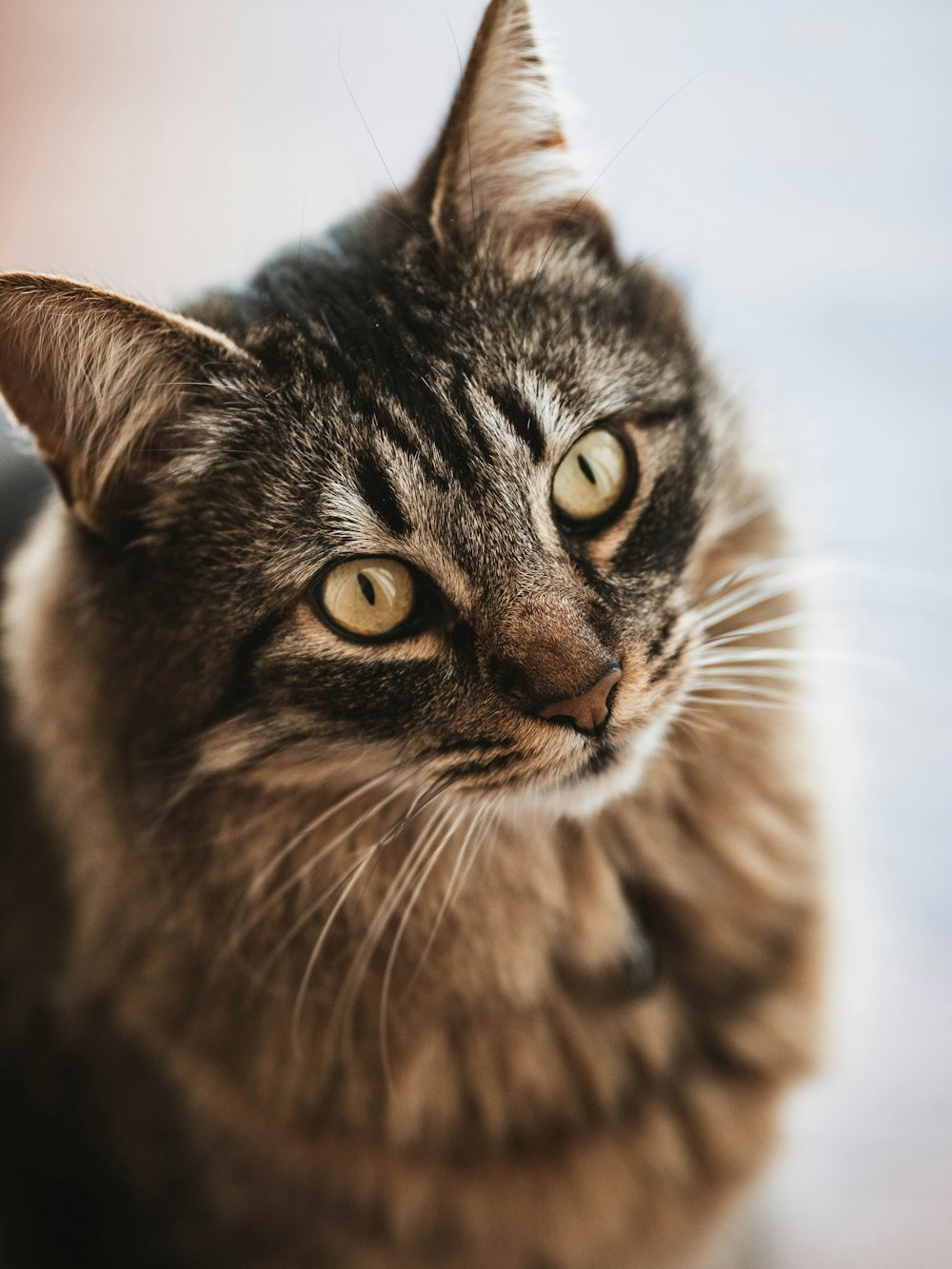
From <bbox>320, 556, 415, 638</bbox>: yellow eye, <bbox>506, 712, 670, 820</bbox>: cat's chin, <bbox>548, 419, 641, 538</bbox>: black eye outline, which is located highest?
<bbox>548, 419, 641, 538</bbox>: black eye outline

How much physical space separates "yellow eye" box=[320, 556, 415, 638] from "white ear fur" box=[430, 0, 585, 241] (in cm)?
26

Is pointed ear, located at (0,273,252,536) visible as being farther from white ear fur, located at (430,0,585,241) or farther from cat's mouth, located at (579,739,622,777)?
cat's mouth, located at (579,739,622,777)

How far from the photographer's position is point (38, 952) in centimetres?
104

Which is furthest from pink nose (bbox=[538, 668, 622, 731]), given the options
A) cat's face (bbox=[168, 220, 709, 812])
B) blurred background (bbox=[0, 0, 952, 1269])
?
blurred background (bbox=[0, 0, 952, 1269])

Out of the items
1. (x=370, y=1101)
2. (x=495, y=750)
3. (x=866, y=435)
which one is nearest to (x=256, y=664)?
(x=495, y=750)

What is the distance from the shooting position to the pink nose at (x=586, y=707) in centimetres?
71

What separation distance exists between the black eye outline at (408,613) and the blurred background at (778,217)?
0.30 m

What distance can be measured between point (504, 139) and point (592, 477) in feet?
Result: 0.88

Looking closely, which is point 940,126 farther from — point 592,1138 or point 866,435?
point 592,1138

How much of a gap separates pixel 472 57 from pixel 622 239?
0.22 metres

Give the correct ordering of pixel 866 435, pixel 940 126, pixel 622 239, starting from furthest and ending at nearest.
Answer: pixel 866 435 < pixel 940 126 < pixel 622 239

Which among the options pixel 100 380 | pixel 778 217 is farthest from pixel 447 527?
pixel 778 217

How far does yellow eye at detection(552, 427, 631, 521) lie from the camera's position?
0.77m

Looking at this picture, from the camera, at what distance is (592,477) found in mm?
782
